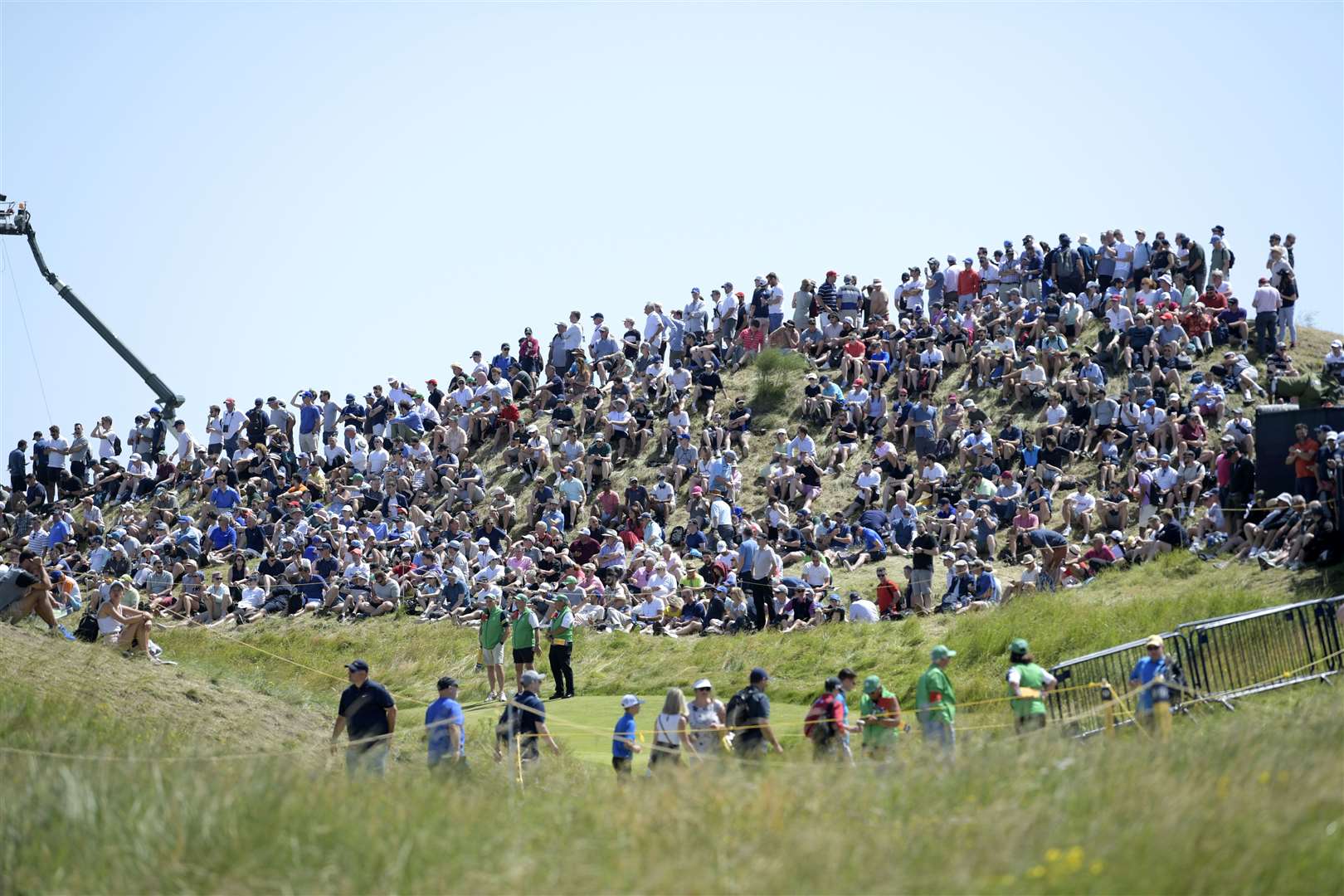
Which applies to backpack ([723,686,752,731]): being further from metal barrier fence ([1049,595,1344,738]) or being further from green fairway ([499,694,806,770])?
metal barrier fence ([1049,595,1344,738])

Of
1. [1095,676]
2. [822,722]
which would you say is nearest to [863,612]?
[1095,676]

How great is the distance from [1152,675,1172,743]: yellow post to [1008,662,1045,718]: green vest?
3.43 feet

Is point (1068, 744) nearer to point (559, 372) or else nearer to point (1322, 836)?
point (1322, 836)

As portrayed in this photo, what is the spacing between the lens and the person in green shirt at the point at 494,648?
79.6 feet

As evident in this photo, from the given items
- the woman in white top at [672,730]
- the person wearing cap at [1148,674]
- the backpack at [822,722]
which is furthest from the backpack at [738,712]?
the person wearing cap at [1148,674]

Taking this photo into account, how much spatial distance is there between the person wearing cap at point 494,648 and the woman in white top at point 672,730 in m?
A: 8.87

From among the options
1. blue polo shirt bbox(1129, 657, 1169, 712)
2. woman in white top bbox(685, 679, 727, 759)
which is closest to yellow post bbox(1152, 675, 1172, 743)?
blue polo shirt bbox(1129, 657, 1169, 712)

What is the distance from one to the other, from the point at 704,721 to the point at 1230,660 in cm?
570

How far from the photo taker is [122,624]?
76.9 ft

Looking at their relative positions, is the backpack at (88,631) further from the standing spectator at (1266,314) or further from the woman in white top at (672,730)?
the standing spectator at (1266,314)

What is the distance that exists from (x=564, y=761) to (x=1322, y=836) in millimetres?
8185

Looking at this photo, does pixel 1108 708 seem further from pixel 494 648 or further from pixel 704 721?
pixel 494 648

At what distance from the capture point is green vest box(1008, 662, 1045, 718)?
15281mm

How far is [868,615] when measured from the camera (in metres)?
25.3
